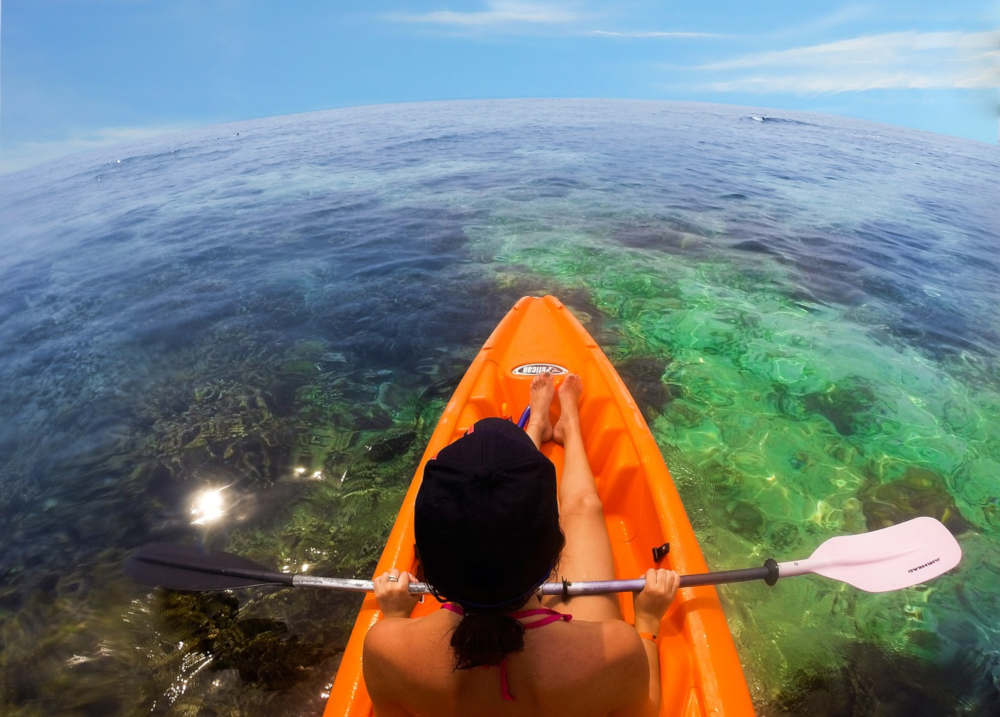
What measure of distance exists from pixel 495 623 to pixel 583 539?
4.23 ft

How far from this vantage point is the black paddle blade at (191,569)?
2.64 m

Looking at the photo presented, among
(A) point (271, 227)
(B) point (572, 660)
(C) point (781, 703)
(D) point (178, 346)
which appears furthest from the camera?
(A) point (271, 227)

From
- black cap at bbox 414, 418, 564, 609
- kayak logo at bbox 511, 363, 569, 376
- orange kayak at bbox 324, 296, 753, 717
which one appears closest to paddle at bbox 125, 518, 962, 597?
orange kayak at bbox 324, 296, 753, 717

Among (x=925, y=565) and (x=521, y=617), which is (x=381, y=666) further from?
(x=925, y=565)

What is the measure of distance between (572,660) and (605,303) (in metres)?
5.91

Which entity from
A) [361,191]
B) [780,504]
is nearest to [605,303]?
[780,504]

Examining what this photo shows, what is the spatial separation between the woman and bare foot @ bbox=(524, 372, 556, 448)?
201 centimetres

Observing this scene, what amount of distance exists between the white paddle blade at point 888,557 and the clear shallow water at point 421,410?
0.59 metres

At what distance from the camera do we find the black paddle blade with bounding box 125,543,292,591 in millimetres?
2641

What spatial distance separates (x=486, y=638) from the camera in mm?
1250

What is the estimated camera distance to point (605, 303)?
6852 millimetres

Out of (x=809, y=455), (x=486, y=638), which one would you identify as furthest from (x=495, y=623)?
(x=809, y=455)

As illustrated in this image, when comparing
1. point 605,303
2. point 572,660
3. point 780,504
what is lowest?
point 780,504

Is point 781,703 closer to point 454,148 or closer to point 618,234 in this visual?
point 618,234
